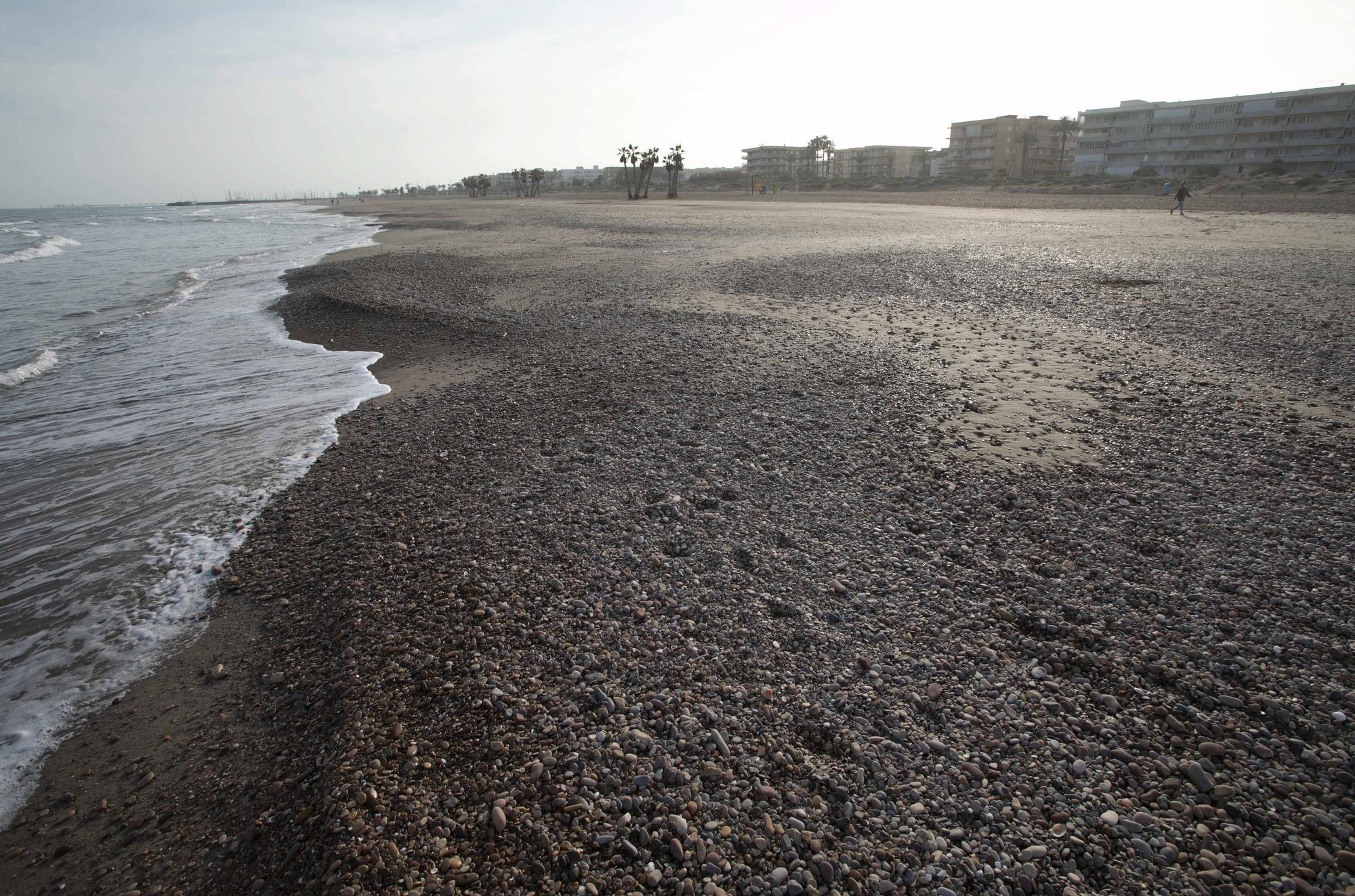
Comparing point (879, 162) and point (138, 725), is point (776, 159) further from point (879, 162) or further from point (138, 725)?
point (138, 725)

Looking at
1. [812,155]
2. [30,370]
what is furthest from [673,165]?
[30,370]

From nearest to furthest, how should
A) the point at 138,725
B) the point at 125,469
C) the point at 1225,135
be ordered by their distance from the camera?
the point at 138,725, the point at 125,469, the point at 1225,135

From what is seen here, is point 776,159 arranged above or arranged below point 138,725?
above

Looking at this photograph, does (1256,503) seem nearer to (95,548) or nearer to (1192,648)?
(1192,648)

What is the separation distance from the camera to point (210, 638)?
487cm

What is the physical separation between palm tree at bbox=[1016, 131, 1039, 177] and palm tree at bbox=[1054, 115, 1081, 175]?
5.12 meters

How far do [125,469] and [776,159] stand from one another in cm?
15817

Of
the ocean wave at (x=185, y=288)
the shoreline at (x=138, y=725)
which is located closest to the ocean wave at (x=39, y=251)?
the ocean wave at (x=185, y=288)

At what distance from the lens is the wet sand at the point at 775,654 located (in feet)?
10.0

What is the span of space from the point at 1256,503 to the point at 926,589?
3.51 meters

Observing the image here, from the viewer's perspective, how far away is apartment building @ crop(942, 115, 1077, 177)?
107 meters

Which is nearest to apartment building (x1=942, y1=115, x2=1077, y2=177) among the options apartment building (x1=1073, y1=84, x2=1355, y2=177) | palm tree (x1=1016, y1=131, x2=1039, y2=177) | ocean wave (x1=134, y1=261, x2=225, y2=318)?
palm tree (x1=1016, y1=131, x2=1039, y2=177)

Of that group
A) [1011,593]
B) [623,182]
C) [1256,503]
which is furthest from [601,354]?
[623,182]

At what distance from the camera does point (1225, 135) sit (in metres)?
83.7
